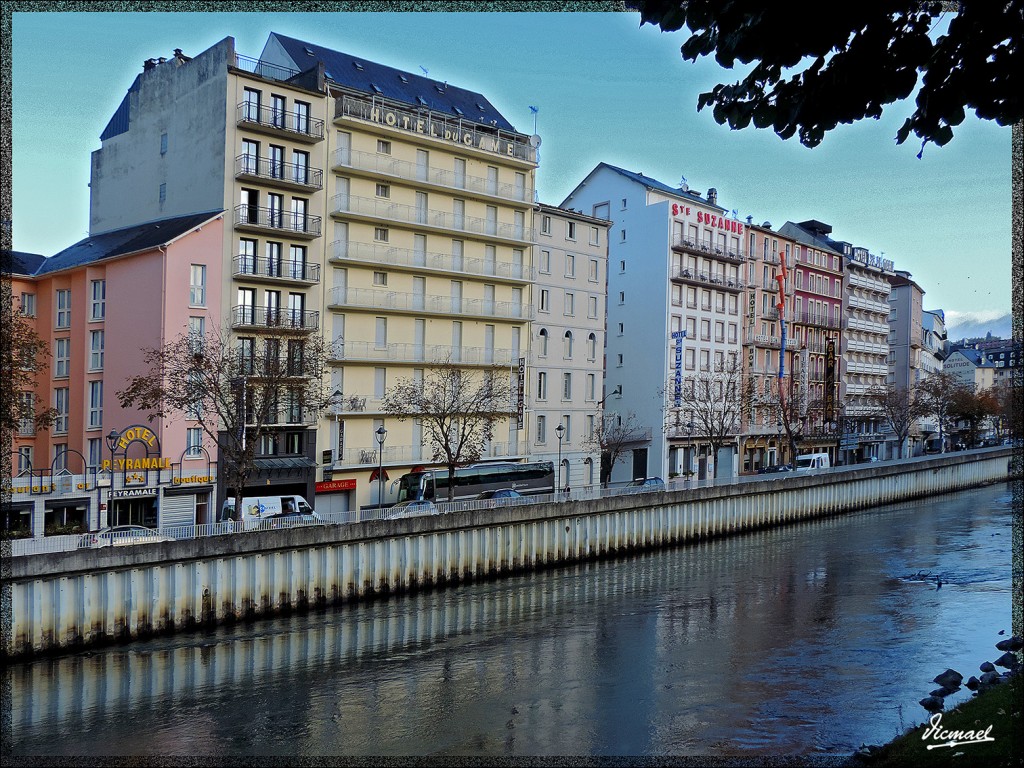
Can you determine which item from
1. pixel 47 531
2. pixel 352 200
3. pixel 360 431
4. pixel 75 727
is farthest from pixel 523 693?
pixel 352 200

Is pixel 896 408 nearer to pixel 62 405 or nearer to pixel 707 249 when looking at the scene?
pixel 707 249

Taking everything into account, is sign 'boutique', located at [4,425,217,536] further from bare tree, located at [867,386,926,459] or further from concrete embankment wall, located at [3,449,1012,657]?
bare tree, located at [867,386,926,459]

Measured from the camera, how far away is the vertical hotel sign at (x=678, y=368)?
68.3 meters

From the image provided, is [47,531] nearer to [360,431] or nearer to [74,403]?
[74,403]

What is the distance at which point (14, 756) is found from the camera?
17.4 m

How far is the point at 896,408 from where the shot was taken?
3814 inches

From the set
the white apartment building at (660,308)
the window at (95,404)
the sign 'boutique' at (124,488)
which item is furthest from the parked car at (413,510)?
the white apartment building at (660,308)

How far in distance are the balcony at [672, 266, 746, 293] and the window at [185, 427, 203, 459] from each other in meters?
39.6

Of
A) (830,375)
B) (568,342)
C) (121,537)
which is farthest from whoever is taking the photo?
(830,375)

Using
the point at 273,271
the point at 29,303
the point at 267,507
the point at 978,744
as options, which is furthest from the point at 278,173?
the point at 978,744

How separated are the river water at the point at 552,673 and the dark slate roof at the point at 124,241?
19980 mm

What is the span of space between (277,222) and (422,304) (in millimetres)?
9670

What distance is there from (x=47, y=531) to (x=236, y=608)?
22.3 ft

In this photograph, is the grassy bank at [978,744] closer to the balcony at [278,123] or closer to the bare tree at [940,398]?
the balcony at [278,123]
